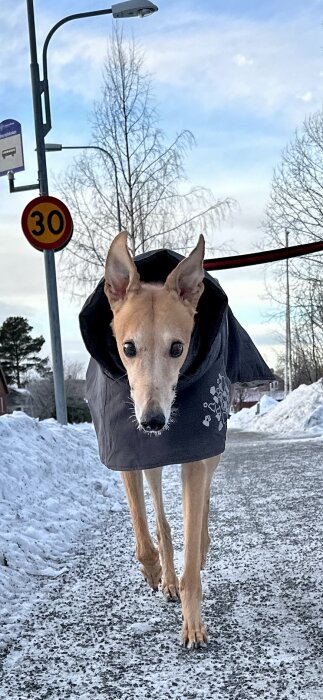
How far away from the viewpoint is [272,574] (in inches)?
171

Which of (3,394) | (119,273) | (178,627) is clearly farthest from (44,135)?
(3,394)

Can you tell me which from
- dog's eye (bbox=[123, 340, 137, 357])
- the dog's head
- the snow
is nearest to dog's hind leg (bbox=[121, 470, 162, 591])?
the dog's head

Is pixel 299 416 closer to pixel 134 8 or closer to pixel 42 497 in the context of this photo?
pixel 134 8

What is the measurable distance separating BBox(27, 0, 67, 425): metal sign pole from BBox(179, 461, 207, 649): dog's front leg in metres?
7.31

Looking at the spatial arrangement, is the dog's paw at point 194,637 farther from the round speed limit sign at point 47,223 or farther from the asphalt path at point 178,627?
the round speed limit sign at point 47,223

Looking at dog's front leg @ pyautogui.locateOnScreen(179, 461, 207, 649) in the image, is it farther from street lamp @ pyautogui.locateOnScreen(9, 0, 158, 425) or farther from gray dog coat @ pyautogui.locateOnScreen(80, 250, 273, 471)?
street lamp @ pyautogui.locateOnScreen(9, 0, 158, 425)

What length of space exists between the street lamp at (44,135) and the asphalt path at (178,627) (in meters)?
5.10

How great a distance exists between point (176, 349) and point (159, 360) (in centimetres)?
13

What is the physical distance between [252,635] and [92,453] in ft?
20.7

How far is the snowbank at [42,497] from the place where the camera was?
4.73 m

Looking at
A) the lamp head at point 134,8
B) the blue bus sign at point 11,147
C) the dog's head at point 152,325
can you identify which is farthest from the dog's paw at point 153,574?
the lamp head at point 134,8

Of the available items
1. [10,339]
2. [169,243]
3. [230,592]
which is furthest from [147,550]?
[10,339]

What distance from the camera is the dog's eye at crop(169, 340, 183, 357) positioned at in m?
3.12

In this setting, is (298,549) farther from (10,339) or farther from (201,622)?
(10,339)
